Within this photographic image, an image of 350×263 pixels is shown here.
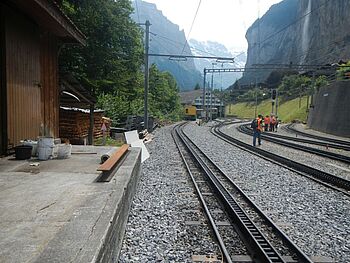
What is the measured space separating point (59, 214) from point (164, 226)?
7.70 feet

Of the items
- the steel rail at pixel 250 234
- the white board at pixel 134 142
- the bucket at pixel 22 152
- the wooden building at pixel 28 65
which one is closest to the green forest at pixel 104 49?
the white board at pixel 134 142

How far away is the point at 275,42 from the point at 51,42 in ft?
506

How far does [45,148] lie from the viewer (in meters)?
8.17

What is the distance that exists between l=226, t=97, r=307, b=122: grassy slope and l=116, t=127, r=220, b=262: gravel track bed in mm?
56609

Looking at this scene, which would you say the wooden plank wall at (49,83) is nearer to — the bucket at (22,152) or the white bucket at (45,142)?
the white bucket at (45,142)

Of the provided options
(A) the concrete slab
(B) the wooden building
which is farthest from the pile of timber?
(A) the concrete slab

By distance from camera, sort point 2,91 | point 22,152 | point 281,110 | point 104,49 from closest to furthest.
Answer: point 2,91, point 22,152, point 104,49, point 281,110

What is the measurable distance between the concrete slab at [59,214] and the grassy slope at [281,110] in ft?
196

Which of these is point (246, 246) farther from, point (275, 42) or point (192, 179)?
point (275, 42)

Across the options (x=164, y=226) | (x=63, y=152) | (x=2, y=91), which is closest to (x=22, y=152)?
(x=63, y=152)

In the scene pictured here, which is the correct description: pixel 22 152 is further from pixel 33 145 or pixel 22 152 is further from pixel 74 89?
pixel 74 89

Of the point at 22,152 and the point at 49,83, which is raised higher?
the point at 49,83

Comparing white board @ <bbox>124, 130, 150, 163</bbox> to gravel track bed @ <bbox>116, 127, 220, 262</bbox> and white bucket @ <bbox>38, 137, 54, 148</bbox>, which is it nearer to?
gravel track bed @ <bbox>116, 127, 220, 262</bbox>

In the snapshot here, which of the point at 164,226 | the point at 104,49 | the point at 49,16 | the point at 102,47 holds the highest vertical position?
the point at 102,47
